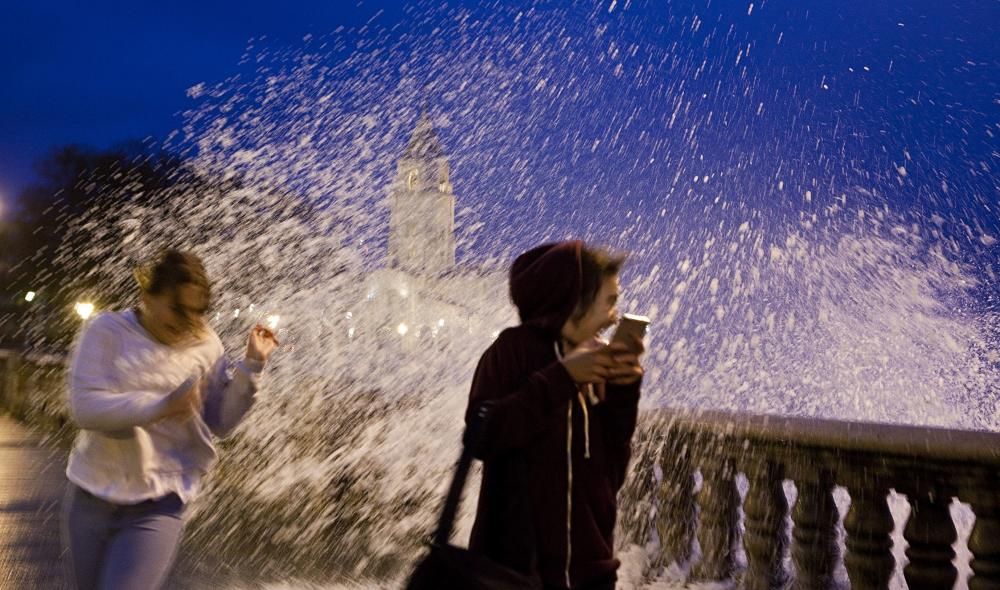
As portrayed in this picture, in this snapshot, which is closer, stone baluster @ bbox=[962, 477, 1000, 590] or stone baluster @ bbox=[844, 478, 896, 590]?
stone baluster @ bbox=[962, 477, 1000, 590]

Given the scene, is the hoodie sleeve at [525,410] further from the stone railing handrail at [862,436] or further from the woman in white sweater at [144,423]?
the stone railing handrail at [862,436]

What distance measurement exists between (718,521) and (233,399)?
2840 mm

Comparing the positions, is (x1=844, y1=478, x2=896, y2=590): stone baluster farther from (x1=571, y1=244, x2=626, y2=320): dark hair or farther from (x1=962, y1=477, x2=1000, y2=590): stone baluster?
(x1=571, y1=244, x2=626, y2=320): dark hair

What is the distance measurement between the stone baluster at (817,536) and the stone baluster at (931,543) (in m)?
0.42

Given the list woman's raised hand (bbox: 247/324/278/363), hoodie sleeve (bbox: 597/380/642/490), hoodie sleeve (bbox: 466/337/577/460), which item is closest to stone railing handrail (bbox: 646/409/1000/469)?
hoodie sleeve (bbox: 597/380/642/490)

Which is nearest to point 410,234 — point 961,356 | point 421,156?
point 421,156

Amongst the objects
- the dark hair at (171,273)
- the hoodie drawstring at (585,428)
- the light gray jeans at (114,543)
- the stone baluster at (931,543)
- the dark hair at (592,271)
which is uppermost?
the dark hair at (171,273)

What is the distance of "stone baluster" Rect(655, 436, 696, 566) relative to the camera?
509cm

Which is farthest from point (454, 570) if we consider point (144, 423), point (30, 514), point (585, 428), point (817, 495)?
point (30, 514)

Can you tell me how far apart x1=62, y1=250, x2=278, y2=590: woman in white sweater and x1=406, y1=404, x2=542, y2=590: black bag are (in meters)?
1.11

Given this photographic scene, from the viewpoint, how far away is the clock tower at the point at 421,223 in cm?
9231

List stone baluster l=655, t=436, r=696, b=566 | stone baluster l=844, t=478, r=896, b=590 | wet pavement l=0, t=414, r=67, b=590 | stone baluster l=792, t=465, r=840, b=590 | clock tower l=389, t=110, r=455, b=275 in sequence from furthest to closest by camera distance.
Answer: clock tower l=389, t=110, r=455, b=275 → wet pavement l=0, t=414, r=67, b=590 → stone baluster l=655, t=436, r=696, b=566 → stone baluster l=792, t=465, r=840, b=590 → stone baluster l=844, t=478, r=896, b=590

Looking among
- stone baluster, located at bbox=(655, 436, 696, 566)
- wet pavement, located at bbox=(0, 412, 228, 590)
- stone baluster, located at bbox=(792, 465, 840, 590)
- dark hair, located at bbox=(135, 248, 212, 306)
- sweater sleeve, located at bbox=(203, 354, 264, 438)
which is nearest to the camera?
dark hair, located at bbox=(135, 248, 212, 306)

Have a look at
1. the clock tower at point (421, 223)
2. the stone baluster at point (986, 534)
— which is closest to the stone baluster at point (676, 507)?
the stone baluster at point (986, 534)
